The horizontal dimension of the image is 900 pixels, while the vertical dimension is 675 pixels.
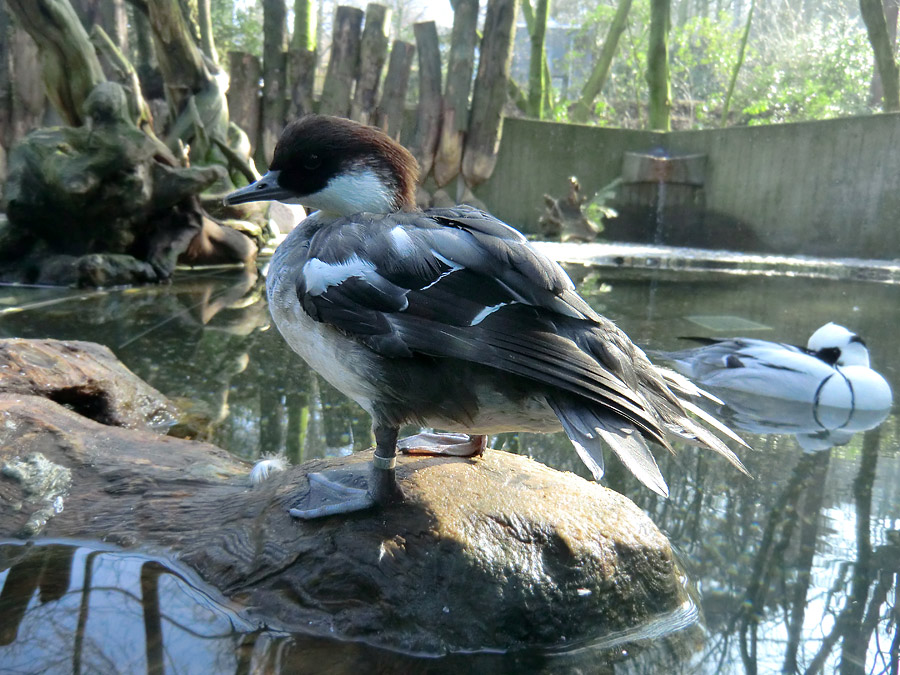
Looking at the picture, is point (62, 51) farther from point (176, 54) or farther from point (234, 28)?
point (234, 28)

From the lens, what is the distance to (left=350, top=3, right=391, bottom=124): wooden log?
513 inches

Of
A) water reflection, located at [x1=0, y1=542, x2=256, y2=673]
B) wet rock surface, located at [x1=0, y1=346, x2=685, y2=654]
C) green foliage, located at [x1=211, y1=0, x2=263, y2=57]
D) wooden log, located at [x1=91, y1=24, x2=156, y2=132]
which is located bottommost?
water reflection, located at [x1=0, y1=542, x2=256, y2=673]

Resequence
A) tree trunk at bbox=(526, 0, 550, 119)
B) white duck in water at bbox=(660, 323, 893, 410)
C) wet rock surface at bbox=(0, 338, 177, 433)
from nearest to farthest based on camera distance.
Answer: wet rock surface at bbox=(0, 338, 177, 433)
white duck in water at bbox=(660, 323, 893, 410)
tree trunk at bbox=(526, 0, 550, 119)

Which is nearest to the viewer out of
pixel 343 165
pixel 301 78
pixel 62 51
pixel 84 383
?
pixel 343 165

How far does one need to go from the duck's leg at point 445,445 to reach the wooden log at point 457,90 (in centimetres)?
1197

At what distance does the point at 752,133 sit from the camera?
14062 mm

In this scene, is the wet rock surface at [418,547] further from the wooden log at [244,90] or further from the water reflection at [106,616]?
the wooden log at [244,90]

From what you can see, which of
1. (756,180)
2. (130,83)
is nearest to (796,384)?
(130,83)

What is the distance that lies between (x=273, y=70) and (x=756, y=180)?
8.44 m

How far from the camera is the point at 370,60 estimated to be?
1325 cm

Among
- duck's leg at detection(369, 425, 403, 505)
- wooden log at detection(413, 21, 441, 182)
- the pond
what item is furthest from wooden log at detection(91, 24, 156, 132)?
duck's leg at detection(369, 425, 403, 505)

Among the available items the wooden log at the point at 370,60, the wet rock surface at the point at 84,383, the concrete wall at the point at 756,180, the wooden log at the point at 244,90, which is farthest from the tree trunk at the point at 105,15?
the wet rock surface at the point at 84,383

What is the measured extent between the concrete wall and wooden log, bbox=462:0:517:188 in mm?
734

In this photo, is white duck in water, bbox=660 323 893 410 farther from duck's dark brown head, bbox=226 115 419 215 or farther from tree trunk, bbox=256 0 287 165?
tree trunk, bbox=256 0 287 165
